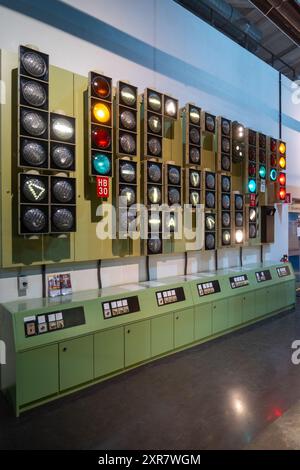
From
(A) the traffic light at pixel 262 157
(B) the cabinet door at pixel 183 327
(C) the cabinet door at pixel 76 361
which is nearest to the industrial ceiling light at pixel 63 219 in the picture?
(C) the cabinet door at pixel 76 361

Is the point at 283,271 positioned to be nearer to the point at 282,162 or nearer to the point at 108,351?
the point at 282,162

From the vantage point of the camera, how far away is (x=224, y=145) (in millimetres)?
4359

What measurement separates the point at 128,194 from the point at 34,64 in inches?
57.2

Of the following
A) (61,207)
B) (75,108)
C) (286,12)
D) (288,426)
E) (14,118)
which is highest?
(286,12)

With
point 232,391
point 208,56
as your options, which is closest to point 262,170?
point 208,56

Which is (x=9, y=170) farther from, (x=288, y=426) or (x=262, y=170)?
(x=262, y=170)

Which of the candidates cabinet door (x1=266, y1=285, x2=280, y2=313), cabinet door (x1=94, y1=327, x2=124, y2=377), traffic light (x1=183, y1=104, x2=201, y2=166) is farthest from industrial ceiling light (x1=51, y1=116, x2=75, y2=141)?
cabinet door (x1=266, y1=285, x2=280, y2=313)

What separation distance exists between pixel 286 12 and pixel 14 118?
360 centimetres

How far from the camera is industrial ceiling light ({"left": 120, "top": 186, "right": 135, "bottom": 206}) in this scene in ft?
10.5

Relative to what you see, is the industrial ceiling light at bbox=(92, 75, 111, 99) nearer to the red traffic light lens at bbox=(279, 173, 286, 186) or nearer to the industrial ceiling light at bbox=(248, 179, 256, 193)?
the industrial ceiling light at bbox=(248, 179, 256, 193)

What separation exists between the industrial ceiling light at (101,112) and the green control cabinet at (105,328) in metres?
1.76

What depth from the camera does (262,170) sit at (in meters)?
5.06

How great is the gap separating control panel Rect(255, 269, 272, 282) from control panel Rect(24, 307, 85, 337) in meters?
2.99

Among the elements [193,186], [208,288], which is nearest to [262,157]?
[193,186]
